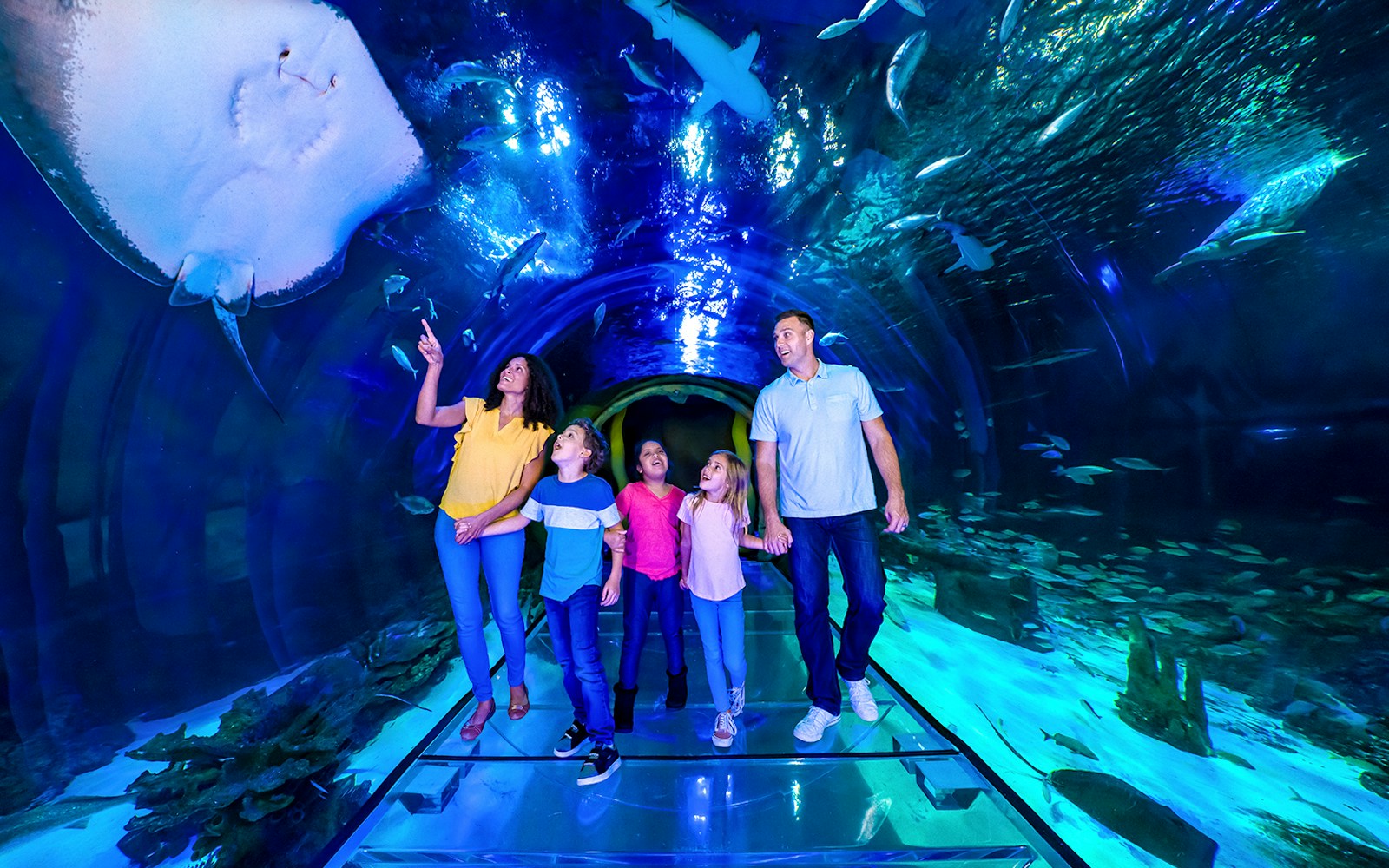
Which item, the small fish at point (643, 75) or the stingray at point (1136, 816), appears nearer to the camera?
the stingray at point (1136, 816)

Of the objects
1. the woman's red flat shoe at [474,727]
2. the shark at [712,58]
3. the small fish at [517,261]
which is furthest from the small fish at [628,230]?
the woman's red flat shoe at [474,727]

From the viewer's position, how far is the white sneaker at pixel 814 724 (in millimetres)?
2965

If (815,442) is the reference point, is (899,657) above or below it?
below

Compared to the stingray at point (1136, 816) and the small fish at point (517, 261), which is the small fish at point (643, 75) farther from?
the stingray at point (1136, 816)

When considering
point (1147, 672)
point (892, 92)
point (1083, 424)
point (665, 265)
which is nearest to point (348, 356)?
point (665, 265)

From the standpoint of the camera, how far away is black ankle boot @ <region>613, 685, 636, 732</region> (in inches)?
123

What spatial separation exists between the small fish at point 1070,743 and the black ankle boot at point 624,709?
2287 millimetres

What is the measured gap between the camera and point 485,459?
9.41 ft

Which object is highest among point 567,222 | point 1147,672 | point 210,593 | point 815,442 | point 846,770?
point 567,222

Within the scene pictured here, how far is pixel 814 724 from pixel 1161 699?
5.42 ft

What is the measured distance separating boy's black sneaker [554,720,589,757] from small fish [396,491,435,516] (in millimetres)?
2107

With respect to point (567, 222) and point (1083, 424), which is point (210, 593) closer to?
point (567, 222)

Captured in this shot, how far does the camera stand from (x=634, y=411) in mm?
8625

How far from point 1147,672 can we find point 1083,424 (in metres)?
1.34
